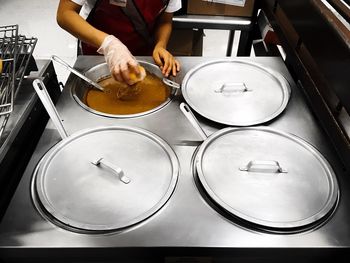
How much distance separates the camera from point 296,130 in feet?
3.24

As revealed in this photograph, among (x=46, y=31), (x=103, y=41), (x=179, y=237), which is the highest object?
(x=103, y=41)

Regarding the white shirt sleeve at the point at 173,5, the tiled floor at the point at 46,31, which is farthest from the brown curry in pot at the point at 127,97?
the tiled floor at the point at 46,31

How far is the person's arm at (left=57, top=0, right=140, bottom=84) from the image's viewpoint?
1086mm

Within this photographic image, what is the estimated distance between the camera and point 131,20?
1581 mm

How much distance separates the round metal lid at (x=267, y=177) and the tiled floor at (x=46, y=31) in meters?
2.31

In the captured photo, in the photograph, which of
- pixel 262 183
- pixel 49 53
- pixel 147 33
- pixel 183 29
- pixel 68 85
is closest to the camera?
pixel 262 183

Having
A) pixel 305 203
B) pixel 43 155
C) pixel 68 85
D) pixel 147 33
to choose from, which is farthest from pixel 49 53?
pixel 305 203

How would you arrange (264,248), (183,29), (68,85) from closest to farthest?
(264,248)
(68,85)
(183,29)

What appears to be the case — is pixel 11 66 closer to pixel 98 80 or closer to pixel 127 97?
pixel 98 80

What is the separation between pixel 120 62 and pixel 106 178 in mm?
479

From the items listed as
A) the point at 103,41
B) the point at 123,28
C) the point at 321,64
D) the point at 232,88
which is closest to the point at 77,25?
the point at 103,41

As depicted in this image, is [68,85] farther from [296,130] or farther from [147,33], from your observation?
[296,130]

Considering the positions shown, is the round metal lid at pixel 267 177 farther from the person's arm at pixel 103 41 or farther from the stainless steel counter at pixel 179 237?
the person's arm at pixel 103 41

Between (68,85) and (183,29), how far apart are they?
114 centimetres
